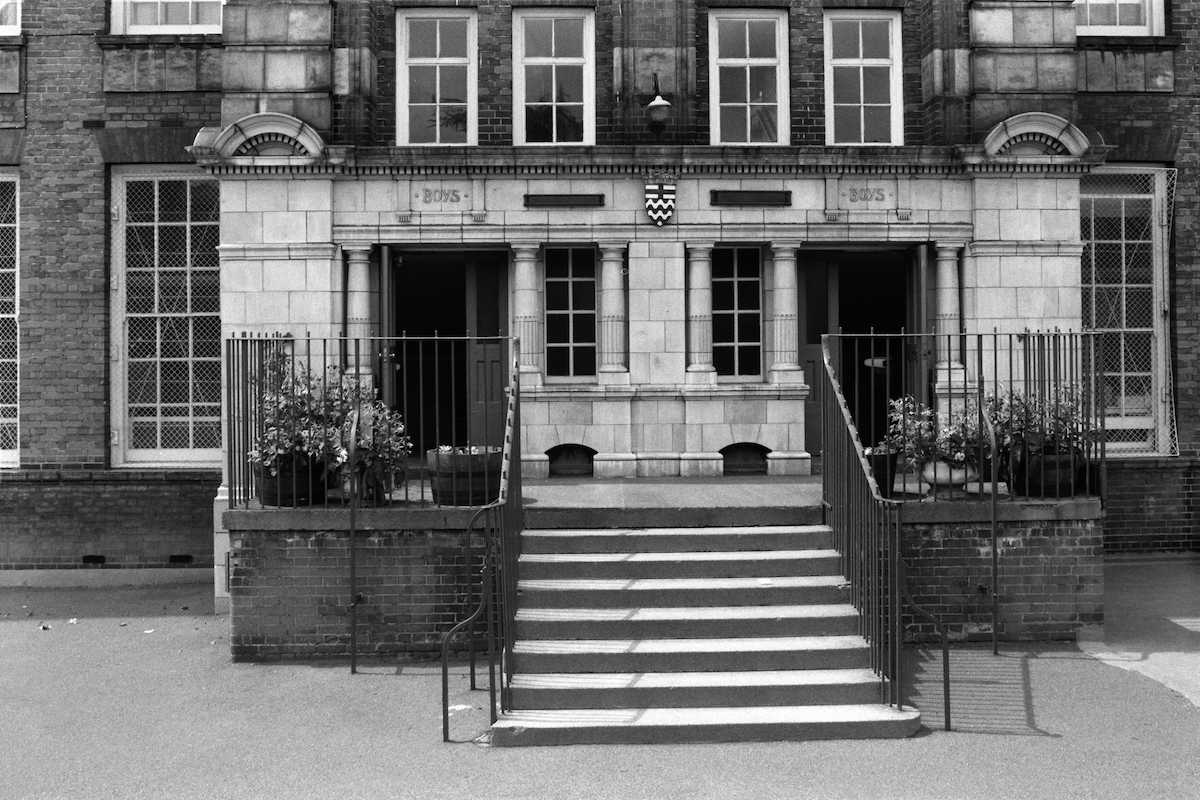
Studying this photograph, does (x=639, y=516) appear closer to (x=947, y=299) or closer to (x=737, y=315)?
(x=737, y=315)

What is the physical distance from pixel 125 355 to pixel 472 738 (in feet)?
27.1

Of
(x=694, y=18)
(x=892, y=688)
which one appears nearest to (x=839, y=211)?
(x=694, y=18)

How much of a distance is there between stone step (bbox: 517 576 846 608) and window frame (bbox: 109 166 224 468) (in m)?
6.45

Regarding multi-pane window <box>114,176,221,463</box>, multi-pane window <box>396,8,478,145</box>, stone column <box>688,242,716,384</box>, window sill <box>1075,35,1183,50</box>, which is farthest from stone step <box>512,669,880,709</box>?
window sill <box>1075,35,1183,50</box>

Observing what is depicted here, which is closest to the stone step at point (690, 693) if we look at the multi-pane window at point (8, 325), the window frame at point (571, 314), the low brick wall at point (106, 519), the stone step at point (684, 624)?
the stone step at point (684, 624)

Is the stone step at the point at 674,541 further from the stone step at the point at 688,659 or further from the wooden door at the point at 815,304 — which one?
the wooden door at the point at 815,304

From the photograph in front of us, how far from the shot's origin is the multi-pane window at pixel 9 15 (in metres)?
13.6

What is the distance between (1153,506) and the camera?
44.3 feet

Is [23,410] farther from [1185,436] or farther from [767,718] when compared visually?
[1185,436]

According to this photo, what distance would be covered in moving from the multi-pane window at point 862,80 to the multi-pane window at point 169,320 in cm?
724

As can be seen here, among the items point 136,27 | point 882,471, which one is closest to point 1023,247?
point 882,471

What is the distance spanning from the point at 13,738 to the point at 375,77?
7808mm

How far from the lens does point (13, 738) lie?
7305mm

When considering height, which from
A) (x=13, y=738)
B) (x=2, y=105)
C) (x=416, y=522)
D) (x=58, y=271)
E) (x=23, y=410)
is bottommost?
(x=13, y=738)
